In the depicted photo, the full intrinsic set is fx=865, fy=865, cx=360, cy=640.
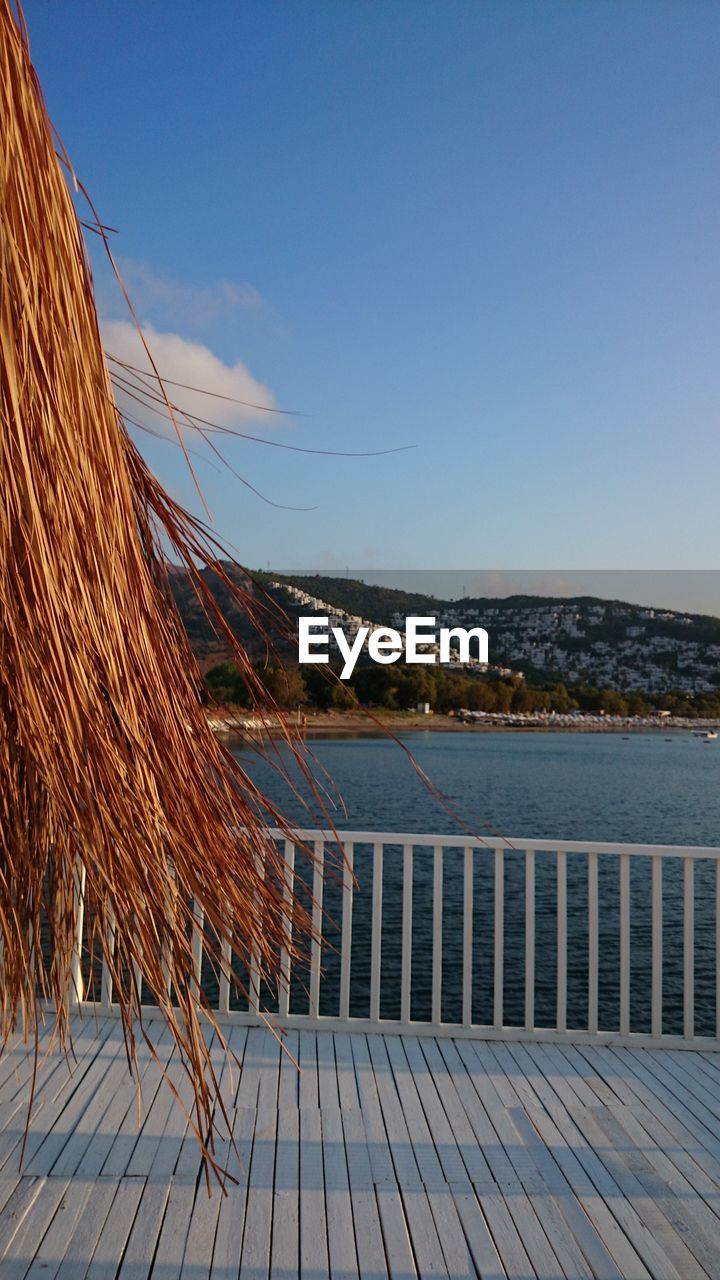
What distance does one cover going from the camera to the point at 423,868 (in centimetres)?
1549

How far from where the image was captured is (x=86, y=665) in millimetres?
803

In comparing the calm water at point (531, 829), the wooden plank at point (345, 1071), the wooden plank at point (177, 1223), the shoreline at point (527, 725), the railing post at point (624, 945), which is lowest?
the calm water at point (531, 829)

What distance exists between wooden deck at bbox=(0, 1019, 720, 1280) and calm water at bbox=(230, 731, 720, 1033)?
52 centimetres

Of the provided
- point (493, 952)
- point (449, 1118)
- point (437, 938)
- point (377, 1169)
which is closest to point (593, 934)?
point (437, 938)

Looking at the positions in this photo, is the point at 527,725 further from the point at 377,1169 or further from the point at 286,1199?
the point at 286,1199

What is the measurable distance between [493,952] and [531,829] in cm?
1321

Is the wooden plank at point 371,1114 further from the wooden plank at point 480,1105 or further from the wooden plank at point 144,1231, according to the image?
the wooden plank at point 144,1231

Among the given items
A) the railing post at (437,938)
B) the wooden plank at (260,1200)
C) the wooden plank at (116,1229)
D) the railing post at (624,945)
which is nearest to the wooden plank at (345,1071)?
the wooden plank at (260,1200)

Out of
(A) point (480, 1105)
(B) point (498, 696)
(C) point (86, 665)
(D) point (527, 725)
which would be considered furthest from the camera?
(D) point (527, 725)

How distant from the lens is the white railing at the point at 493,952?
299cm

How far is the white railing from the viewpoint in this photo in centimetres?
299

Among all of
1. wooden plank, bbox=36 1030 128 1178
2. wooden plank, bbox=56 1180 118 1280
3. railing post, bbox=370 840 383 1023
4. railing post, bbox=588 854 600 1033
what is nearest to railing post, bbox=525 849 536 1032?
railing post, bbox=588 854 600 1033

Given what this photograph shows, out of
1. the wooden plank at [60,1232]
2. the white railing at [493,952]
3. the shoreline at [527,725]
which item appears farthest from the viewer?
the shoreline at [527,725]

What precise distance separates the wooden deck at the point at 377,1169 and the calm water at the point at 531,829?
20.6 inches
